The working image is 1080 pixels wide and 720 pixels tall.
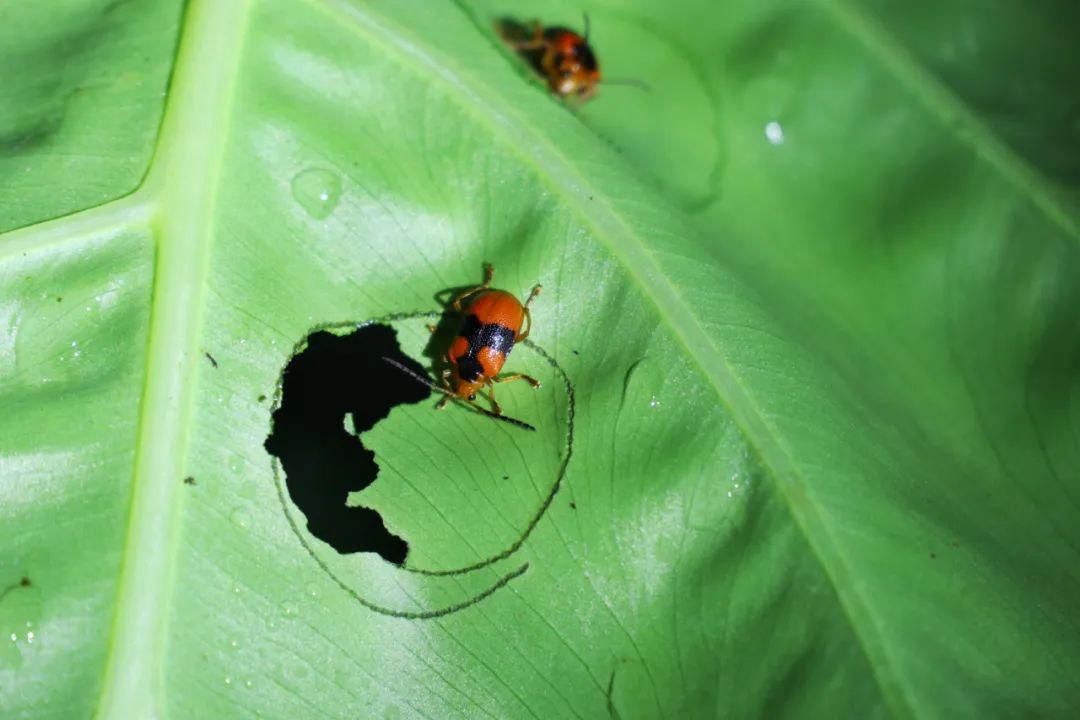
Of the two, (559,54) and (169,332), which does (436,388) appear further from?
(559,54)

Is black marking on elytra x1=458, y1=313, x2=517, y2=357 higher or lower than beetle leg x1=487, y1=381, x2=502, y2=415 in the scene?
higher

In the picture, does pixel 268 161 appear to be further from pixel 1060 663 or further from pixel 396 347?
pixel 1060 663

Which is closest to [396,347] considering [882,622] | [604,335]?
[604,335]

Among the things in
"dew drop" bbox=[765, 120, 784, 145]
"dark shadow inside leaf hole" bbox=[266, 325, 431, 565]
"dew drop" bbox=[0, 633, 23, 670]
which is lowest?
"dew drop" bbox=[0, 633, 23, 670]

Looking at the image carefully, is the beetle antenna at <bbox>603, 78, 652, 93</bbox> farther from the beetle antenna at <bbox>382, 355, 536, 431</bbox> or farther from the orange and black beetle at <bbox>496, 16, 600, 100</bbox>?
the beetle antenna at <bbox>382, 355, 536, 431</bbox>

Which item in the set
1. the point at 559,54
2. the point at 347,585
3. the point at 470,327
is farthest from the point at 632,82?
the point at 347,585

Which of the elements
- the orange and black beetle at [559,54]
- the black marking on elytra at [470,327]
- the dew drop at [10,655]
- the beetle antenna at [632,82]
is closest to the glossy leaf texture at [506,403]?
the dew drop at [10,655]

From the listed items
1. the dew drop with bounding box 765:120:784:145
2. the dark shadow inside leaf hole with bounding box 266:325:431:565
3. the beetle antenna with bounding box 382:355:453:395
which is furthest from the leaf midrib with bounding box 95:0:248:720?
the dew drop with bounding box 765:120:784:145
